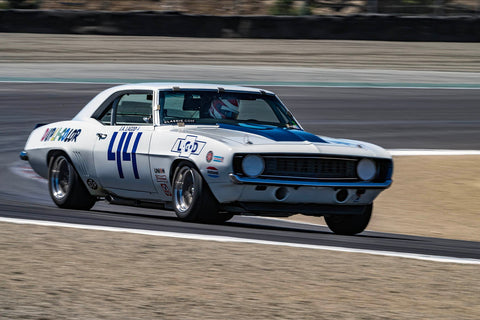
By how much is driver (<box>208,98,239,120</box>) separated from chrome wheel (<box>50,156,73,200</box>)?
153cm

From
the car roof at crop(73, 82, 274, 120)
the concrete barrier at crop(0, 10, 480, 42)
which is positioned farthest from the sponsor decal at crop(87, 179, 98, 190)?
the concrete barrier at crop(0, 10, 480, 42)

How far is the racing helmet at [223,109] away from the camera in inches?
316

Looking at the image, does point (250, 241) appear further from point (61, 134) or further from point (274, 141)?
point (61, 134)

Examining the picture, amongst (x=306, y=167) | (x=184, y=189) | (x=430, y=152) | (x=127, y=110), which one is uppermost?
(x=127, y=110)

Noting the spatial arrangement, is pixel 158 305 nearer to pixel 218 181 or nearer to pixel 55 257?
pixel 55 257

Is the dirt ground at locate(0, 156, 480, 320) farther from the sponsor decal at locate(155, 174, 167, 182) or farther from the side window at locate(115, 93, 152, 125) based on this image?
the side window at locate(115, 93, 152, 125)

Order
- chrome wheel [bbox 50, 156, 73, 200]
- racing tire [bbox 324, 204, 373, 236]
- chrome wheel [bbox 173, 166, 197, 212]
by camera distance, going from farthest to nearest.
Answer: chrome wheel [bbox 50, 156, 73, 200], racing tire [bbox 324, 204, 373, 236], chrome wheel [bbox 173, 166, 197, 212]

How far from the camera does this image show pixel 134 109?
831 centimetres

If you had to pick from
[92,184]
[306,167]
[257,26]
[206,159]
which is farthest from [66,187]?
[257,26]

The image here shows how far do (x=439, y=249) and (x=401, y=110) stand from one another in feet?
42.7

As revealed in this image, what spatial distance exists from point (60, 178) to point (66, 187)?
145mm

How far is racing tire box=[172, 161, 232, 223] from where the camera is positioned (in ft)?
23.5

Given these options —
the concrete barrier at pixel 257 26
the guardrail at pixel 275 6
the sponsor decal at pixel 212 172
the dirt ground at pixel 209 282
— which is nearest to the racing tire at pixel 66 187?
the sponsor decal at pixel 212 172

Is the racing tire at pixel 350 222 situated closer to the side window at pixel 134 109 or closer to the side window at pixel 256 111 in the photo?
the side window at pixel 256 111
